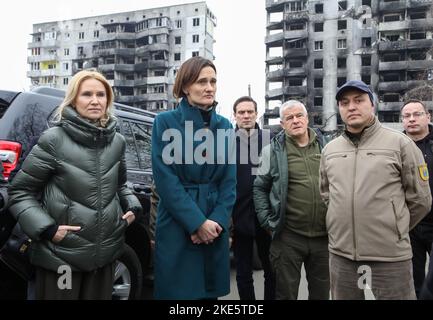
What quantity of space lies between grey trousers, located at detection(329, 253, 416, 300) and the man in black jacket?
1020mm

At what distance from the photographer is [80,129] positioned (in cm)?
209

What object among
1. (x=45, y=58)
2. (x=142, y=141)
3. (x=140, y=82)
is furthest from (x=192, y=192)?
(x=45, y=58)

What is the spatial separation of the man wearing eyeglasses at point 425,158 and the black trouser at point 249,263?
141 cm

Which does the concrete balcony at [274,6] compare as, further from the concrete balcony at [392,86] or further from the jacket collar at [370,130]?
the jacket collar at [370,130]

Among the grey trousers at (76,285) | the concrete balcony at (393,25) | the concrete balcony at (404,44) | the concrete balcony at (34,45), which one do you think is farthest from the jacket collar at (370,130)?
the concrete balcony at (34,45)

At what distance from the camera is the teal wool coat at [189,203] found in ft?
7.28

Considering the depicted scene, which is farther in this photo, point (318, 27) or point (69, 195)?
point (318, 27)

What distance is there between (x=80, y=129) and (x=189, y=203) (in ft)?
2.56

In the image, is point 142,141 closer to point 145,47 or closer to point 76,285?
point 76,285

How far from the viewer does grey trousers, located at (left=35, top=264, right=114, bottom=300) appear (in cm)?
205

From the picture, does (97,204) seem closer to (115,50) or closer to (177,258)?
(177,258)

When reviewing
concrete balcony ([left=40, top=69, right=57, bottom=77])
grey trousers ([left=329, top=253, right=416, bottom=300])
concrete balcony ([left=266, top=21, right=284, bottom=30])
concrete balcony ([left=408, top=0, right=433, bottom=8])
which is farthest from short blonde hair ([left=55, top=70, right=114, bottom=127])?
concrete balcony ([left=40, top=69, right=57, bottom=77])

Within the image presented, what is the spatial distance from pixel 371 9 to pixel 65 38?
174 ft
